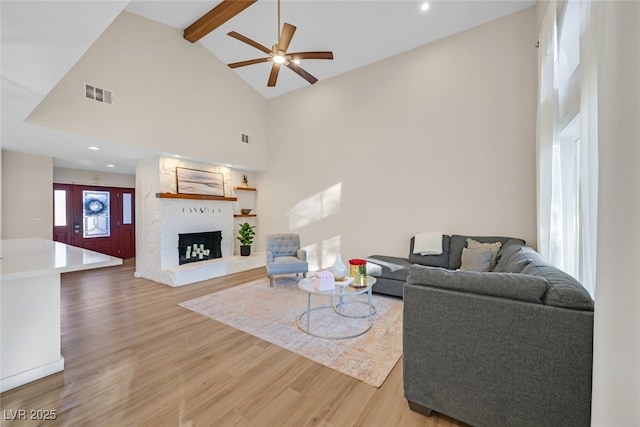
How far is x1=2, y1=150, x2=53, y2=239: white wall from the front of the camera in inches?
187

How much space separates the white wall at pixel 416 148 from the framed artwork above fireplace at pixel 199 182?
1.43 meters

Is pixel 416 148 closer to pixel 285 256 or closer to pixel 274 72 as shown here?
pixel 274 72

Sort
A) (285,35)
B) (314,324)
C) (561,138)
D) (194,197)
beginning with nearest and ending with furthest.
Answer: (561,138) < (285,35) < (314,324) < (194,197)

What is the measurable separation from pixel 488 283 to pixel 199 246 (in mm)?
5463

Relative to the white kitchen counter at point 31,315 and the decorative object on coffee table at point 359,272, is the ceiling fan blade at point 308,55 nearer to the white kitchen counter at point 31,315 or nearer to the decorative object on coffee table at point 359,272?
the decorative object on coffee table at point 359,272

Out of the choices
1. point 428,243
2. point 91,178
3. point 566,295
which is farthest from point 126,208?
point 566,295

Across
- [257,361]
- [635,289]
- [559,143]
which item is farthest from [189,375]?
[559,143]

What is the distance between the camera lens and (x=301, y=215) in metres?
6.06

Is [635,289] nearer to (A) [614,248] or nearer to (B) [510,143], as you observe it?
(A) [614,248]

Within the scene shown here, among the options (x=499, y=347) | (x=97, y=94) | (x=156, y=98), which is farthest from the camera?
(x=156, y=98)

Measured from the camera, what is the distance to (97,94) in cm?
389

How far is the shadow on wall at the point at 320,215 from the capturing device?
5.53 metres

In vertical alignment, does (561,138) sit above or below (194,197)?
above

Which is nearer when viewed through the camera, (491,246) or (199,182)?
(491,246)
